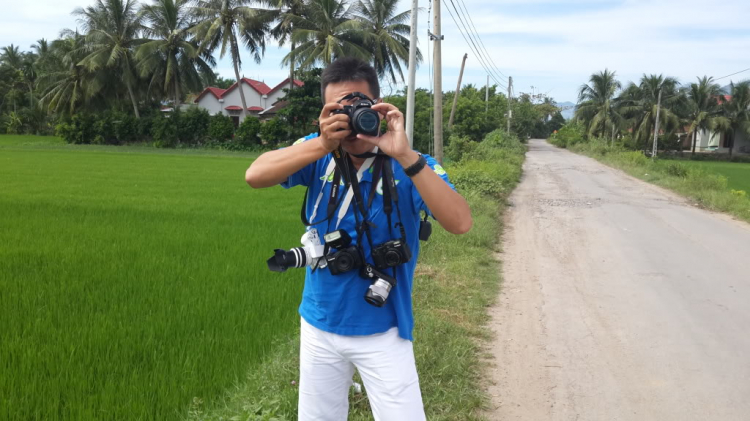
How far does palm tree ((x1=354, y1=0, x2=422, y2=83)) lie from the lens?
103 ft

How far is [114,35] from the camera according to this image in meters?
35.0

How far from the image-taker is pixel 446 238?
7473mm

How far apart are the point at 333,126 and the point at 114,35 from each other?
38278mm

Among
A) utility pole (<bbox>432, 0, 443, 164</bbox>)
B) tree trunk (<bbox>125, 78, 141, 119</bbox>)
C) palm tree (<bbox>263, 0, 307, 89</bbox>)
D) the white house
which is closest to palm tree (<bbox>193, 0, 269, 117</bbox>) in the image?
palm tree (<bbox>263, 0, 307, 89</bbox>)

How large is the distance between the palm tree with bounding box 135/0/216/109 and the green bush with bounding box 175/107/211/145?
1428 millimetres

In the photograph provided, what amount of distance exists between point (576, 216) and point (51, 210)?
351 inches

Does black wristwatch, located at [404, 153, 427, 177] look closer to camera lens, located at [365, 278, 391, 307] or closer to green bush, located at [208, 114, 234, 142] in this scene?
camera lens, located at [365, 278, 391, 307]

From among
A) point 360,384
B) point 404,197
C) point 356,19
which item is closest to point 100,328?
point 360,384

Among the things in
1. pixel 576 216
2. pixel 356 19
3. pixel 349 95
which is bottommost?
pixel 576 216

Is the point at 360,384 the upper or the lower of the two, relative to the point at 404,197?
lower

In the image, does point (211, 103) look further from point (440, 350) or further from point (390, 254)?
point (390, 254)

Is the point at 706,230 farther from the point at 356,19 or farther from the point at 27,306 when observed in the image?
the point at 356,19

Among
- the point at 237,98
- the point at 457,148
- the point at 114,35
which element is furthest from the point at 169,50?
the point at 457,148

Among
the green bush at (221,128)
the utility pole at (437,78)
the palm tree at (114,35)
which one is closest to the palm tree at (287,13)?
the green bush at (221,128)
